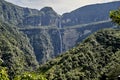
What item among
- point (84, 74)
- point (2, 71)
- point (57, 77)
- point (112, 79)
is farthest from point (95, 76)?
point (2, 71)

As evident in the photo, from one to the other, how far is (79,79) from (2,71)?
550 feet

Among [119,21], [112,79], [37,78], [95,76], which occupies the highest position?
[119,21]

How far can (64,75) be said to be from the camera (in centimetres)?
19538

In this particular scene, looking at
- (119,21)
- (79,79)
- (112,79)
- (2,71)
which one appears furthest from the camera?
(79,79)

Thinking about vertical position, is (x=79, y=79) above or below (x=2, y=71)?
below

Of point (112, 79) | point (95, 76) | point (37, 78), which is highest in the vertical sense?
point (37, 78)

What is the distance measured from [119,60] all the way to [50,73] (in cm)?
3679

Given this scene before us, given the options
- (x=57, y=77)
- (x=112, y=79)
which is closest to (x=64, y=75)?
(x=57, y=77)

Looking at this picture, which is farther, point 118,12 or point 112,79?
point 112,79

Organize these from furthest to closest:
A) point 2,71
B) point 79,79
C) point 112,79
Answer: point 79,79 → point 112,79 → point 2,71

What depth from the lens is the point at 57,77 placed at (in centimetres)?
19438

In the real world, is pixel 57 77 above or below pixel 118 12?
below

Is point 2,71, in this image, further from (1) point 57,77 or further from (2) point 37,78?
(1) point 57,77

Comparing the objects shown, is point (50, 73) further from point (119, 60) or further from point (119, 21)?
point (119, 21)
